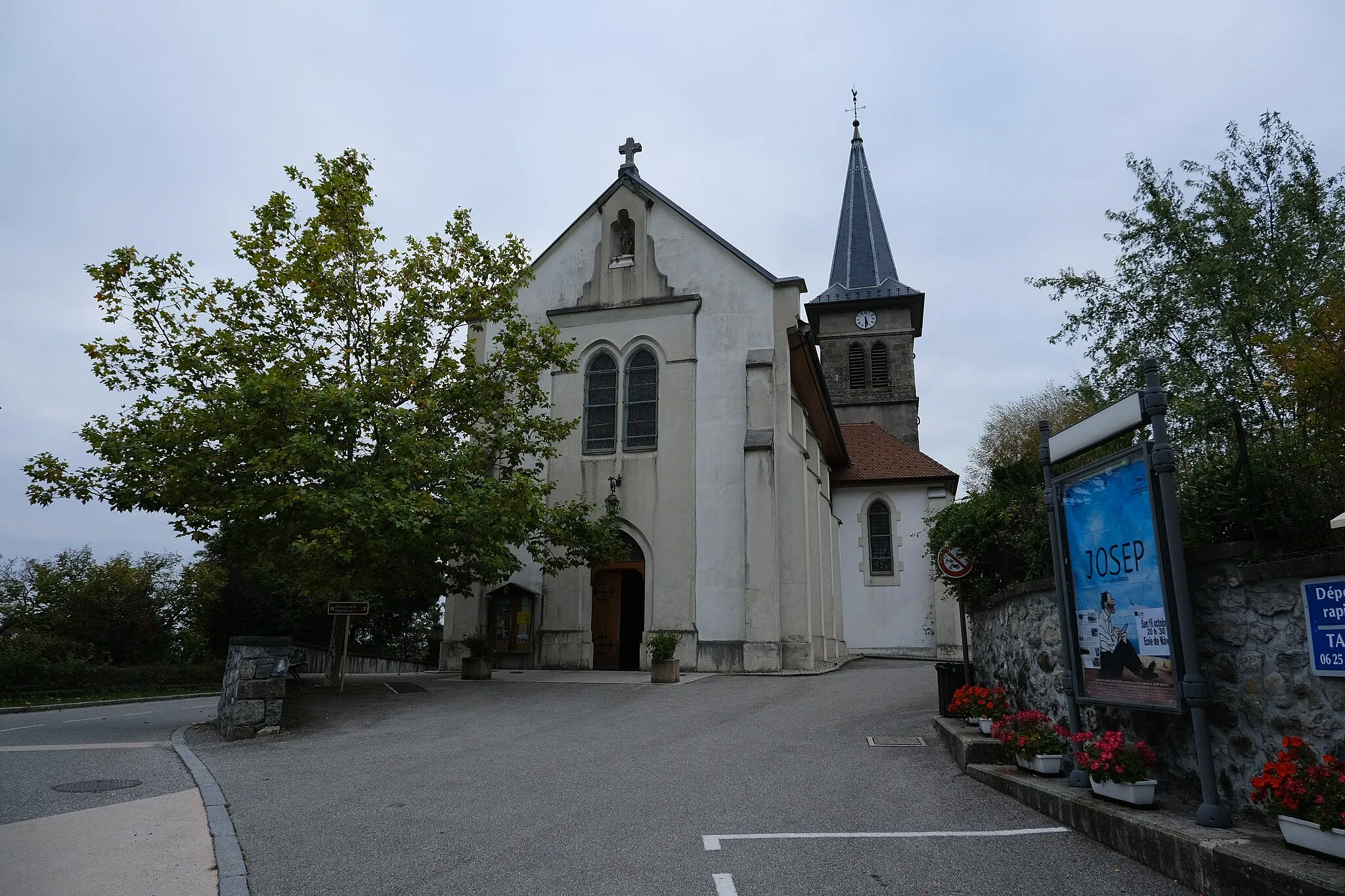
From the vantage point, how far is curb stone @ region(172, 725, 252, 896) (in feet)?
16.2

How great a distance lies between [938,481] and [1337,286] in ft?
58.9

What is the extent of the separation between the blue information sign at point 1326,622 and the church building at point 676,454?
1525cm

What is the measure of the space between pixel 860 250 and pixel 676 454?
26.6 metres

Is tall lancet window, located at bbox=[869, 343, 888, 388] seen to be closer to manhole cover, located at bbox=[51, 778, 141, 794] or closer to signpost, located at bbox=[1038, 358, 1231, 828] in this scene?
signpost, located at bbox=[1038, 358, 1231, 828]

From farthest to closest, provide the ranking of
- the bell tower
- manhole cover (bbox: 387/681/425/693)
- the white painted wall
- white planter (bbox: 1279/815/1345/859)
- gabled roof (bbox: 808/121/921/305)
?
gabled roof (bbox: 808/121/921/305)
the bell tower
the white painted wall
manhole cover (bbox: 387/681/425/693)
white planter (bbox: 1279/815/1345/859)

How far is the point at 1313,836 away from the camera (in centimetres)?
418

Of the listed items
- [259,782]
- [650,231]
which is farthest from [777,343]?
[259,782]

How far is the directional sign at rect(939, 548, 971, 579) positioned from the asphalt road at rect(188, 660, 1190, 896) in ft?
6.62

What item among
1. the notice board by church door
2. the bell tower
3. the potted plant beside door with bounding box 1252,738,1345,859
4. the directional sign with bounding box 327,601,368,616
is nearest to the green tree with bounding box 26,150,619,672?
the directional sign with bounding box 327,601,368,616

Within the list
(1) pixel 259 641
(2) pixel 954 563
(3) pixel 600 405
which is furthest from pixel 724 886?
(3) pixel 600 405

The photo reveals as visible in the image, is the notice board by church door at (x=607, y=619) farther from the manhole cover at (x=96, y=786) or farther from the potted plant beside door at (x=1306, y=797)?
the potted plant beside door at (x=1306, y=797)

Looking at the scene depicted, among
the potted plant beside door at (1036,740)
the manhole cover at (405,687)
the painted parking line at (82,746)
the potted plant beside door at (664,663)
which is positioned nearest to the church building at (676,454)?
the manhole cover at (405,687)

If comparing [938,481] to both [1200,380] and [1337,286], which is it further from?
[1337,286]

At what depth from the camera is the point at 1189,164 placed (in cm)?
1778
